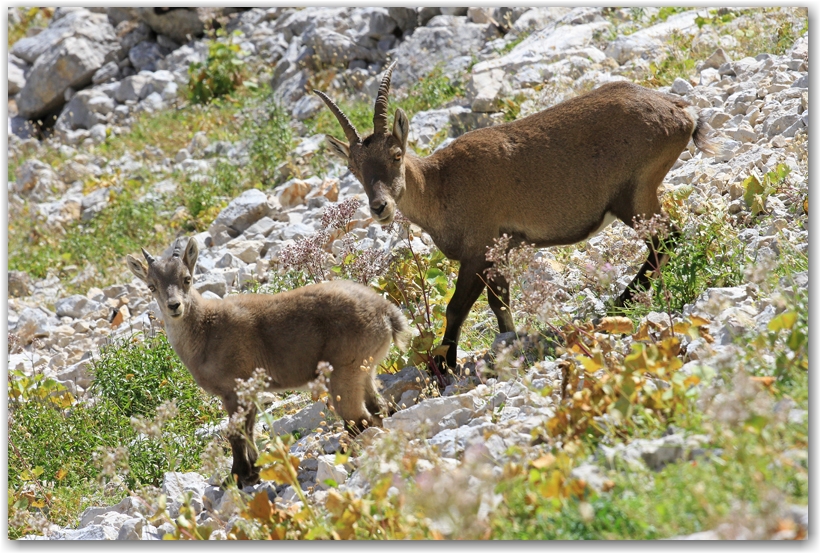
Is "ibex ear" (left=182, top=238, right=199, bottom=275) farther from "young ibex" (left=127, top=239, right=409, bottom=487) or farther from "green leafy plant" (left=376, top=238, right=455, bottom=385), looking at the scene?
"green leafy plant" (left=376, top=238, right=455, bottom=385)

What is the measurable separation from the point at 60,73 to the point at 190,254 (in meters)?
13.1

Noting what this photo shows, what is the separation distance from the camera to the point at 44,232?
14.5 metres

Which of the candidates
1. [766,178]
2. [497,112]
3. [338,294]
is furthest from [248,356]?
[497,112]

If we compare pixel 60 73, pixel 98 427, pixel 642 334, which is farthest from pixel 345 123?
pixel 60 73

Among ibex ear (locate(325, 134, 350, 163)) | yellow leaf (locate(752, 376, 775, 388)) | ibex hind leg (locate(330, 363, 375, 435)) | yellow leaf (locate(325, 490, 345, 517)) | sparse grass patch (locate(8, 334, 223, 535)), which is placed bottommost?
sparse grass patch (locate(8, 334, 223, 535))

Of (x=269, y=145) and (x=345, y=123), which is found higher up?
(x=345, y=123)

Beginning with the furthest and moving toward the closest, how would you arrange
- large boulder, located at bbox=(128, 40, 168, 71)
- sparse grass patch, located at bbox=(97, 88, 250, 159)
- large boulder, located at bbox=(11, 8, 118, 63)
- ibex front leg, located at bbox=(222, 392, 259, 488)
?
large boulder, located at bbox=(11, 8, 118, 63)
large boulder, located at bbox=(128, 40, 168, 71)
sparse grass patch, located at bbox=(97, 88, 250, 159)
ibex front leg, located at bbox=(222, 392, 259, 488)

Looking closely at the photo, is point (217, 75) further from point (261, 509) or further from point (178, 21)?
point (261, 509)

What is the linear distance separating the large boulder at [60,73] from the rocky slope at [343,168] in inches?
1.5

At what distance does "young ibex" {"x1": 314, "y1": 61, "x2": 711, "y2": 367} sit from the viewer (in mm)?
7816

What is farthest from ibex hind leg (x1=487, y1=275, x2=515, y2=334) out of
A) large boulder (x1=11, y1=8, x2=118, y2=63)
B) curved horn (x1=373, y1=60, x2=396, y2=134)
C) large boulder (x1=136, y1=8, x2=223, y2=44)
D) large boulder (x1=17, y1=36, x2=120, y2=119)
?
large boulder (x1=11, y1=8, x2=118, y2=63)

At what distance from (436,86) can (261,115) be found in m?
3.08

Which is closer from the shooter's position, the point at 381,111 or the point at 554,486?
the point at 554,486

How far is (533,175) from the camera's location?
315 inches
